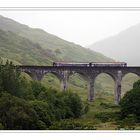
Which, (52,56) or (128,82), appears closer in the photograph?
(128,82)

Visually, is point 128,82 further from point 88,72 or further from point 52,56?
point 88,72

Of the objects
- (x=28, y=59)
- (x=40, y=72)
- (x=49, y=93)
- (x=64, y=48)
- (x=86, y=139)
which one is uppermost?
(x=64, y=48)

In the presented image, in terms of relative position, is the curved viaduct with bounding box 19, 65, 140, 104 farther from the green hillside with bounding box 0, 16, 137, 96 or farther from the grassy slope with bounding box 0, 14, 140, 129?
the green hillside with bounding box 0, 16, 137, 96

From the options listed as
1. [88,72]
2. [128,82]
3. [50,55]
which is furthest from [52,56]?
[88,72]

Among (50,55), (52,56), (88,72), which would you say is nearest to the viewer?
(88,72)

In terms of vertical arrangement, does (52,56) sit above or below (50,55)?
below

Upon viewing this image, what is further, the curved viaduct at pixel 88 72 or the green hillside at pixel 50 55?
the green hillside at pixel 50 55

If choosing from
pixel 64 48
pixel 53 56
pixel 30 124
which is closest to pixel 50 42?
pixel 64 48

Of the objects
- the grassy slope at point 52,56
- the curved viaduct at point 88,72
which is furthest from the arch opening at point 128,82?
the curved viaduct at point 88,72

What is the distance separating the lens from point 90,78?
7825cm

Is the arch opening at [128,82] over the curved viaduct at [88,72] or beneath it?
over

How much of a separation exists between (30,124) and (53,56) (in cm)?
12184

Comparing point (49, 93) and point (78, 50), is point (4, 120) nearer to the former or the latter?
point (49, 93)

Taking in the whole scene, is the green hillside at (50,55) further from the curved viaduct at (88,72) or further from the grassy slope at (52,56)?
the curved viaduct at (88,72)
